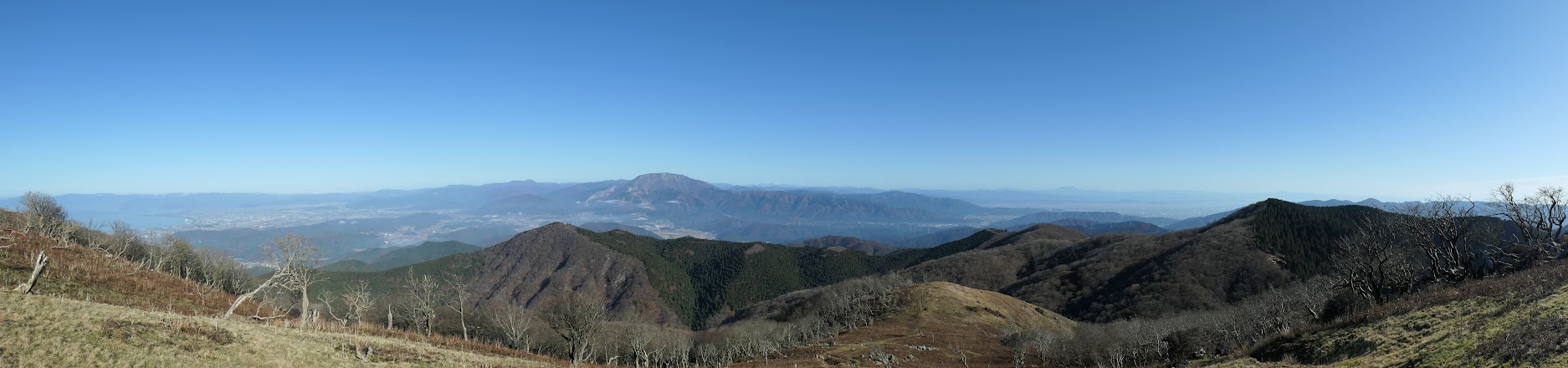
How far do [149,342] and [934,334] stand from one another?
68511 mm

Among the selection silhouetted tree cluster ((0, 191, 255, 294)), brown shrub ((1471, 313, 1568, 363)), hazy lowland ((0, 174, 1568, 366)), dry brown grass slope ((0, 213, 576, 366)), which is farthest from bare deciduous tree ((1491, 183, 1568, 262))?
silhouetted tree cluster ((0, 191, 255, 294))

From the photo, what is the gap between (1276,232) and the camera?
508 feet

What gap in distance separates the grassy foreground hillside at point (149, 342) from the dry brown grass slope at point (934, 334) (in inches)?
1247

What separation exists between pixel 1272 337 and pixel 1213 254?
146m

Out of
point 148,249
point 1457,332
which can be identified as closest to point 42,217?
point 148,249

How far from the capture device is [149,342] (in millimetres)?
16844

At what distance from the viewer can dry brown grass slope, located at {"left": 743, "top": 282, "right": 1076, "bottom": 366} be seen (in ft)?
164

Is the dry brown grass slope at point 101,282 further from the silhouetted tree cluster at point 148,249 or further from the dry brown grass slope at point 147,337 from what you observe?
the silhouetted tree cluster at point 148,249

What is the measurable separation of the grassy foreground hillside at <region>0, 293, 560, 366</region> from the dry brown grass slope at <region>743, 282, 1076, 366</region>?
31682 millimetres

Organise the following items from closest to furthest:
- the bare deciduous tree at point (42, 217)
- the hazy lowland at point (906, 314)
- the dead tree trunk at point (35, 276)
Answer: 1. the dead tree trunk at point (35, 276)
2. the hazy lowland at point (906, 314)
3. the bare deciduous tree at point (42, 217)

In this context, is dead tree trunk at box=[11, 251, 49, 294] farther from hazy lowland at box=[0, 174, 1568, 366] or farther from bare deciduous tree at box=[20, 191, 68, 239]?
bare deciduous tree at box=[20, 191, 68, 239]

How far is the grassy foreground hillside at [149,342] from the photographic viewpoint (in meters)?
15.0

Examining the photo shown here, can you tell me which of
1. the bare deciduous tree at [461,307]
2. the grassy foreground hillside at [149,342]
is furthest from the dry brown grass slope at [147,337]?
the bare deciduous tree at [461,307]

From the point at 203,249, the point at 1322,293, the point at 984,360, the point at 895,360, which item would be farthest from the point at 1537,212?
the point at 203,249
